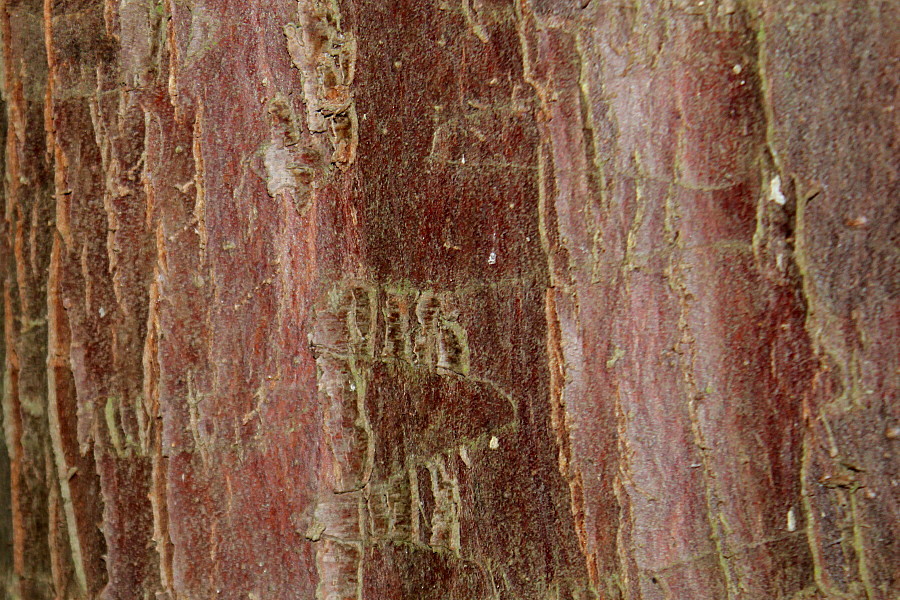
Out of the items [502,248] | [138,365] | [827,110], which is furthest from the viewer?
[138,365]

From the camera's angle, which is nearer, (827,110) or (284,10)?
(827,110)

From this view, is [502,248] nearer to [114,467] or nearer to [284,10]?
[284,10]

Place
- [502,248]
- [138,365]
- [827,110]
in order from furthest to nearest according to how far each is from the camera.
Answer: [138,365]
[502,248]
[827,110]

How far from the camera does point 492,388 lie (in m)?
1.05

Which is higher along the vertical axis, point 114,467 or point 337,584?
point 114,467

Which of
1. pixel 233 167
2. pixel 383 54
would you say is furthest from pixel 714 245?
pixel 233 167

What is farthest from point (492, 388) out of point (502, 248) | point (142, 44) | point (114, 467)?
point (142, 44)

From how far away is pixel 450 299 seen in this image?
1.07m

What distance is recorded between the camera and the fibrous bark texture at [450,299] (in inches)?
34.7

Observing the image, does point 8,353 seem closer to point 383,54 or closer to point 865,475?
point 383,54

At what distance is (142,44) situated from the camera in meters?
1.14

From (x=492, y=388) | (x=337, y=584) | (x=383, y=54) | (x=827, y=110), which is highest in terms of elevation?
(x=383, y=54)

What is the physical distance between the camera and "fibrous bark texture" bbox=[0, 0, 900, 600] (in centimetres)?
88

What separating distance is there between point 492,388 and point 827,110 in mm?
538
